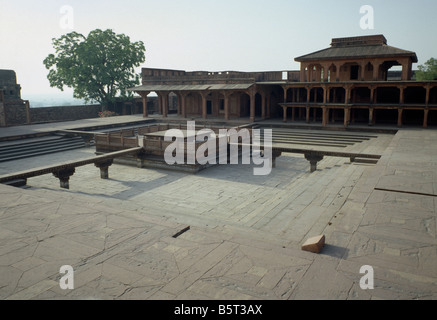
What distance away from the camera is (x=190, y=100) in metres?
33.1

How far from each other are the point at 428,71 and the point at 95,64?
40382 mm

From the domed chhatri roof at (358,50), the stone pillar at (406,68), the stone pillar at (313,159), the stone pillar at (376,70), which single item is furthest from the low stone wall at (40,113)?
the stone pillar at (406,68)

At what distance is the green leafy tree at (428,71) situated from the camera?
42.5 metres

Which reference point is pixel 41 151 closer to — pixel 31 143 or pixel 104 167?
pixel 31 143

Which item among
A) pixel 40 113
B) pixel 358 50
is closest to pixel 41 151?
pixel 40 113

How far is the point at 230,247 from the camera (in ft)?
17.5

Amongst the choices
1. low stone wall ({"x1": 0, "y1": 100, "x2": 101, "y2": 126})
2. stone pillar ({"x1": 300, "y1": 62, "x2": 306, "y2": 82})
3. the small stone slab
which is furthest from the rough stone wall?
the small stone slab

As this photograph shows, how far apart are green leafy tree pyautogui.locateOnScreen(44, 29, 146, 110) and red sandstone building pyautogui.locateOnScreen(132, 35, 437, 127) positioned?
439cm

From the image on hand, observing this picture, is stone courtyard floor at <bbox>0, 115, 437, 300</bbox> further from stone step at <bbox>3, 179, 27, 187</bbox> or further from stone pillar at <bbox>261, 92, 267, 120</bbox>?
stone pillar at <bbox>261, 92, 267, 120</bbox>

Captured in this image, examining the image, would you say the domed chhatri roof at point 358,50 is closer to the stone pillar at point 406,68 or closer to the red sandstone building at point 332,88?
the red sandstone building at point 332,88

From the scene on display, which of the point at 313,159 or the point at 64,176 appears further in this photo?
the point at 313,159

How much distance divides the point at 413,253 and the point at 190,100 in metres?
29.3
